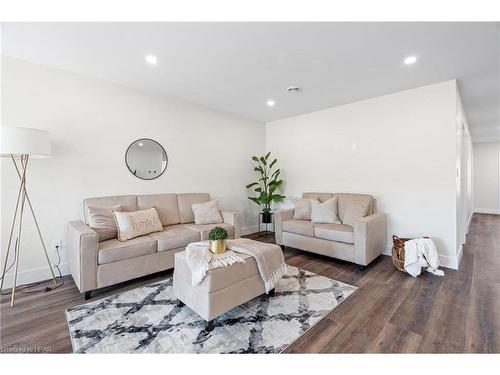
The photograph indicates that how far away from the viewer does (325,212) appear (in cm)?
350

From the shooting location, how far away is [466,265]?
9.91ft

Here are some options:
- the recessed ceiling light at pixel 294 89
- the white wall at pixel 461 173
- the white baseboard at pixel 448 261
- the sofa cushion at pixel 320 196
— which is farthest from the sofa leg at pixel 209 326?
the white wall at pixel 461 173

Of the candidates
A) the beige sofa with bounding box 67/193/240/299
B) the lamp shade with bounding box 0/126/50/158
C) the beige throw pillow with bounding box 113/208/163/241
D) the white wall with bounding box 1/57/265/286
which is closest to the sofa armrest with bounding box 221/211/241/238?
the beige sofa with bounding box 67/193/240/299

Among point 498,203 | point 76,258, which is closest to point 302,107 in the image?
point 76,258

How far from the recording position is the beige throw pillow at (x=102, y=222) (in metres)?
Result: 2.57

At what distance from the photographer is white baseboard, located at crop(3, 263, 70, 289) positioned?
242 cm

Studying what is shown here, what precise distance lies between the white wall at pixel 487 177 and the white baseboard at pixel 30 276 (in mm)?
11200

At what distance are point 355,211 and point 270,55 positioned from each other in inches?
92.7

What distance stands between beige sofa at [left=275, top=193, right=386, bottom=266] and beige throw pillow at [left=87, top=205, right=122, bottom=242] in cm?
240

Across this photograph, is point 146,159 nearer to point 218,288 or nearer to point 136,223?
point 136,223

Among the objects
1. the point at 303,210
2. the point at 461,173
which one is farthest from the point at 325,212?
the point at 461,173

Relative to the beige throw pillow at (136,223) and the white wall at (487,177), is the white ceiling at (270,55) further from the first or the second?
the white wall at (487,177)

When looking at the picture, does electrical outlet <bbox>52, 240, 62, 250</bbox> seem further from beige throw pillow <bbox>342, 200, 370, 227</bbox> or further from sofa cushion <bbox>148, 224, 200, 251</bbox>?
beige throw pillow <bbox>342, 200, 370, 227</bbox>
